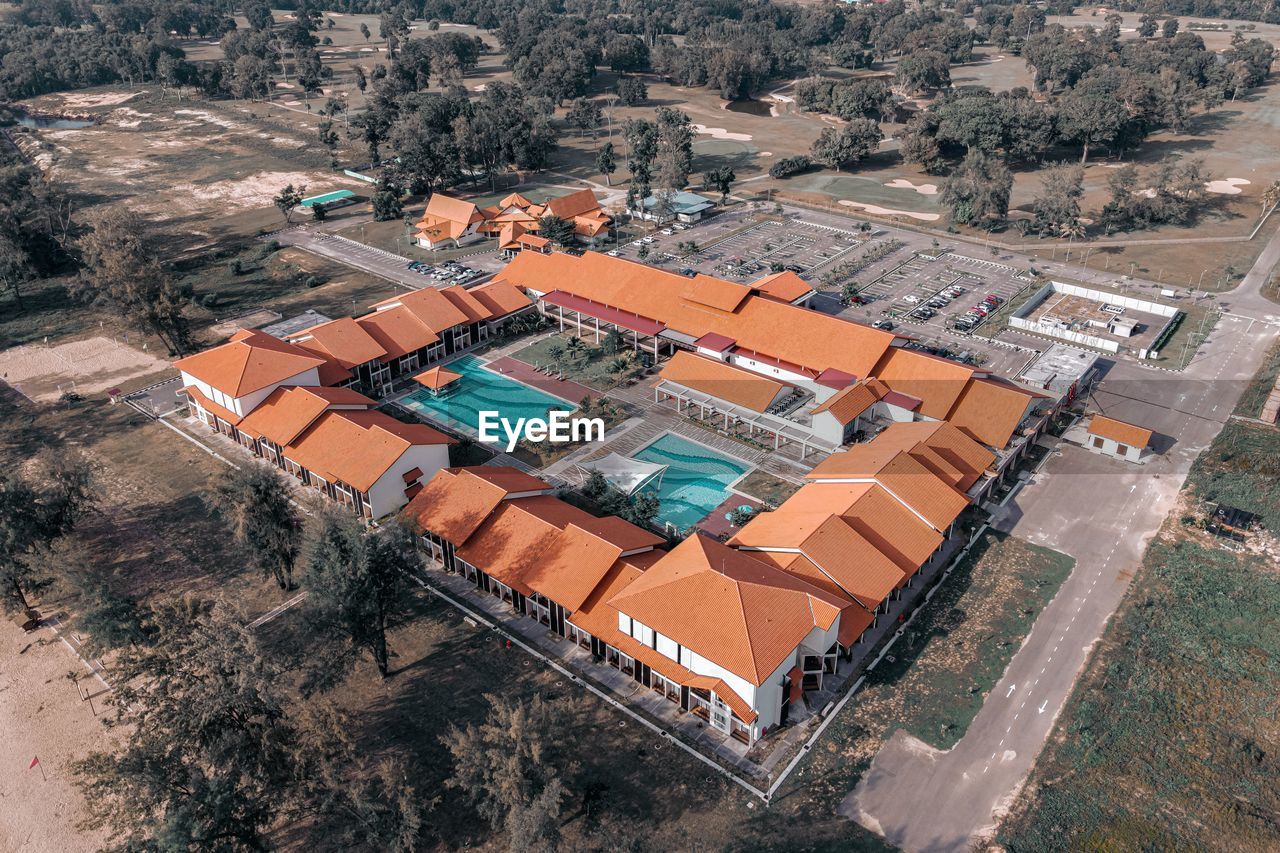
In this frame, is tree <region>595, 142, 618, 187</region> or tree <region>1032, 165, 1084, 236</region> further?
tree <region>595, 142, 618, 187</region>

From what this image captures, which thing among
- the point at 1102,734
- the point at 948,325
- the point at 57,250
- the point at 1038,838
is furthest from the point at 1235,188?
the point at 57,250

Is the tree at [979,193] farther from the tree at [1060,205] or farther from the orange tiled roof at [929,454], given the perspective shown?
the orange tiled roof at [929,454]

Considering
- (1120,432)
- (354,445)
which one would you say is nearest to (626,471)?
(354,445)

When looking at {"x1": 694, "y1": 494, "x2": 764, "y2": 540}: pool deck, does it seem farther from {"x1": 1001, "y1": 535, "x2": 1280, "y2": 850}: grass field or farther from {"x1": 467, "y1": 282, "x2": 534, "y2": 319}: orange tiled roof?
{"x1": 467, "y1": 282, "x2": 534, "y2": 319}: orange tiled roof

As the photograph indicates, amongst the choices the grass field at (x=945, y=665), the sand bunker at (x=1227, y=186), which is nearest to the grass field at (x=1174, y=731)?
the grass field at (x=945, y=665)

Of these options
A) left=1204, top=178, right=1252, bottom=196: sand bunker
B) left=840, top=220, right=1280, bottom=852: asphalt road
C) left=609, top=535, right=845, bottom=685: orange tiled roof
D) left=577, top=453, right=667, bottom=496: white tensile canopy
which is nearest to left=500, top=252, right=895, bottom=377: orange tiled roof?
left=577, top=453, right=667, bottom=496: white tensile canopy

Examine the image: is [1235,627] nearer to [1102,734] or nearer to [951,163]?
[1102,734]

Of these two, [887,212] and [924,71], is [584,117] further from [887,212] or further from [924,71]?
[924,71]
